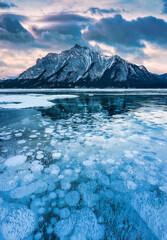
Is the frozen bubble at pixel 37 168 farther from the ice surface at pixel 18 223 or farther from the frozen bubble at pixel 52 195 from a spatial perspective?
the ice surface at pixel 18 223

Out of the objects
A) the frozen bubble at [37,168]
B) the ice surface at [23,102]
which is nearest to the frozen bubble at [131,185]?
the frozen bubble at [37,168]

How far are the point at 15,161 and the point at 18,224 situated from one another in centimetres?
175

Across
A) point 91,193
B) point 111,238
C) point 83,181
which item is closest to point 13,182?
point 83,181

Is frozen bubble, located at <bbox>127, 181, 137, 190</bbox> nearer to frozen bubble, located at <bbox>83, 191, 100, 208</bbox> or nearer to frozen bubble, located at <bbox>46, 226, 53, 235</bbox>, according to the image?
frozen bubble, located at <bbox>83, 191, 100, 208</bbox>

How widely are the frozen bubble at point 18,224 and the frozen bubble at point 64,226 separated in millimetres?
369

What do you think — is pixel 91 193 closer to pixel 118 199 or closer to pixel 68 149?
pixel 118 199

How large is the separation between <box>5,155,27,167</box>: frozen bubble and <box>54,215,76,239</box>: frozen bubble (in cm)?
195

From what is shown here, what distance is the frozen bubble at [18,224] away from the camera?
174cm

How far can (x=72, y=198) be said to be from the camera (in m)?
2.28

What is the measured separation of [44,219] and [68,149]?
86.4 inches

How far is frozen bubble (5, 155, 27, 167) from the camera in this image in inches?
125

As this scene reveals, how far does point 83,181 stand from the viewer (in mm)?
2678

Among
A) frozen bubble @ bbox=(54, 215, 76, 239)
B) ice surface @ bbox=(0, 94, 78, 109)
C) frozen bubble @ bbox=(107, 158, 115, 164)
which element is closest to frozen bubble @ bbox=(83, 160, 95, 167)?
frozen bubble @ bbox=(107, 158, 115, 164)

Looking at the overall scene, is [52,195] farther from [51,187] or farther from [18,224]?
[18,224]
